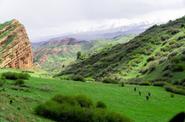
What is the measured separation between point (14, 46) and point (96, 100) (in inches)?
4861

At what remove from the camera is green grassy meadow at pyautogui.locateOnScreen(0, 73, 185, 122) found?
31.9 m

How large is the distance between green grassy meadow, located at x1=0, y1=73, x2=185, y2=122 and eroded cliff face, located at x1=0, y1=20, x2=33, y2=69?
100786mm

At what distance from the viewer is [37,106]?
34500 millimetres

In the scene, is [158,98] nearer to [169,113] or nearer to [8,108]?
[169,113]

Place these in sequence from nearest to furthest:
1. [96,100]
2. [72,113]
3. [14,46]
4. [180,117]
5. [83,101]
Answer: [72,113] → [180,117] → [83,101] → [96,100] → [14,46]

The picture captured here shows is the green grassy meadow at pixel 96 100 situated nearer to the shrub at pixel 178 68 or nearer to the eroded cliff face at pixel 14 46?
the shrub at pixel 178 68

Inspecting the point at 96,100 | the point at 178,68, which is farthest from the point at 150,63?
the point at 96,100

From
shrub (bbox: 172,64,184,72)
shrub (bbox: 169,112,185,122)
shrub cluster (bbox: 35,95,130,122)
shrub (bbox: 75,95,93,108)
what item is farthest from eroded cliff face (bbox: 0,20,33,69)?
shrub (bbox: 169,112,185,122)

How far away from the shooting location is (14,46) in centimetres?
16462

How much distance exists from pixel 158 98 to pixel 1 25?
132404 millimetres

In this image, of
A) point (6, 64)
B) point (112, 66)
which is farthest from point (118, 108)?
point (6, 64)

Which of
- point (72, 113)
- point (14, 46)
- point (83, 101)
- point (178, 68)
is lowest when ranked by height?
point (72, 113)

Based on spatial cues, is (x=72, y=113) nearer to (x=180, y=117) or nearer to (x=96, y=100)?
(x=180, y=117)

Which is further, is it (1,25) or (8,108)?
(1,25)
